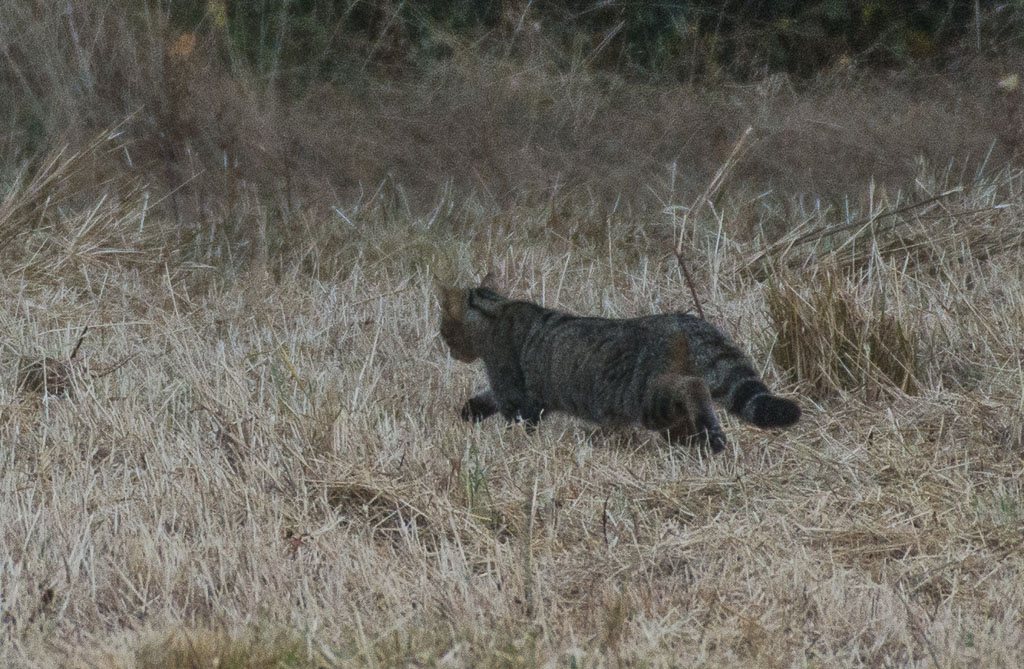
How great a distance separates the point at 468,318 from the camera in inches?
164

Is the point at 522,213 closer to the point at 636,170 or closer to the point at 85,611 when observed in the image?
the point at 636,170

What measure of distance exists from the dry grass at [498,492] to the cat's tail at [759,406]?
0.50 feet

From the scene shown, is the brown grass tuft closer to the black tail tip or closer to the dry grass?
the dry grass

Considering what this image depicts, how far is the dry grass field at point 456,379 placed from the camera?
249 centimetres

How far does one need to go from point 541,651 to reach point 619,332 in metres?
1.50

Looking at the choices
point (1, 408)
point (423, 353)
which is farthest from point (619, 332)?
point (1, 408)

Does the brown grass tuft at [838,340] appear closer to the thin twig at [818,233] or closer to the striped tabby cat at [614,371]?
the striped tabby cat at [614,371]

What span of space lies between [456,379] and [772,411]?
1.51m

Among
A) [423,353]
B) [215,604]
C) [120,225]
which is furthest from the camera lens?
[120,225]

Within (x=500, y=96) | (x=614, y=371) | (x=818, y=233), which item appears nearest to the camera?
(x=614, y=371)

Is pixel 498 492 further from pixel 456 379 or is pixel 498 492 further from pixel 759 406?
pixel 456 379

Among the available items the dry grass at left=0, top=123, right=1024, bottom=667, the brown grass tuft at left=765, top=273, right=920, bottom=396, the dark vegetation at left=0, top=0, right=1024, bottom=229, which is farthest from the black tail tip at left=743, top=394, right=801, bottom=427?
the dark vegetation at left=0, top=0, right=1024, bottom=229

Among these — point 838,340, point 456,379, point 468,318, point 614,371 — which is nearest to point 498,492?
point 614,371

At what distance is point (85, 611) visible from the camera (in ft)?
8.34
